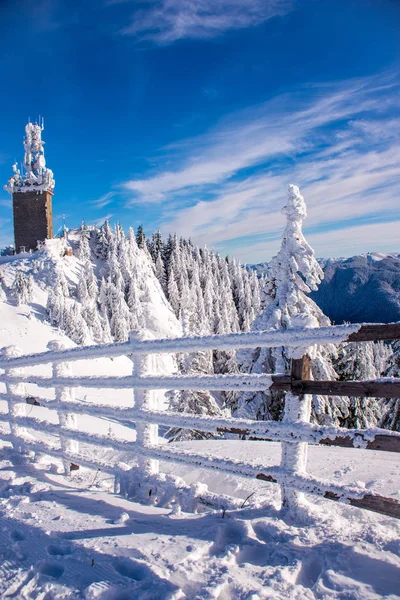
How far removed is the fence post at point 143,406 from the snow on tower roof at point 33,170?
63137mm

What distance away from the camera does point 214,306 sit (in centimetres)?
7800

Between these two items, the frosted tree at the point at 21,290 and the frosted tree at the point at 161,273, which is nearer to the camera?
the frosted tree at the point at 21,290

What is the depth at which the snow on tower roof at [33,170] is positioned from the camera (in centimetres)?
5994

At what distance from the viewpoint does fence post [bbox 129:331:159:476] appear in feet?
14.7

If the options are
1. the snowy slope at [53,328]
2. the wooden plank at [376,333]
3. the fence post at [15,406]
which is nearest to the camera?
the wooden plank at [376,333]

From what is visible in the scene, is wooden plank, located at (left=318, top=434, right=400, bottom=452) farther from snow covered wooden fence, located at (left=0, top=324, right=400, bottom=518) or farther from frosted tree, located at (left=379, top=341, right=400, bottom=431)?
frosted tree, located at (left=379, top=341, right=400, bottom=431)

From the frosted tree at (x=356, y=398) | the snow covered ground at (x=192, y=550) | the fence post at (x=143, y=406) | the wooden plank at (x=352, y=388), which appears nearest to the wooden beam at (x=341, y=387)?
the wooden plank at (x=352, y=388)

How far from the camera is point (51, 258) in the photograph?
5478cm

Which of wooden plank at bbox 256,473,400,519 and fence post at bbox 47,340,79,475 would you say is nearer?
wooden plank at bbox 256,473,400,519

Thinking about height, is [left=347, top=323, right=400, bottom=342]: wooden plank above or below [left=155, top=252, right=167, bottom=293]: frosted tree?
below

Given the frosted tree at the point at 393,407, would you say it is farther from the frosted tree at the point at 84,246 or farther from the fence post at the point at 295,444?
the frosted tree at the point at 84,246

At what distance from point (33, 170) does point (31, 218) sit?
332 inches

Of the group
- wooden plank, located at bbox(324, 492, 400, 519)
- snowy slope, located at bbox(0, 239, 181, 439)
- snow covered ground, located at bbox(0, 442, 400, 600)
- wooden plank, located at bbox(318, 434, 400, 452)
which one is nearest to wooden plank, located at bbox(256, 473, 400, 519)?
wooden plank, located at bbox(324, 492, 400, 519)

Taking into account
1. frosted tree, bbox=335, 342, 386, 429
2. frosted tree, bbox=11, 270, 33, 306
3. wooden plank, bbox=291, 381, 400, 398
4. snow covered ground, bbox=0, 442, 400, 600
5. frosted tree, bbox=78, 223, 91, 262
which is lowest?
frosted tree, bbox=335, 342, 386, 429
